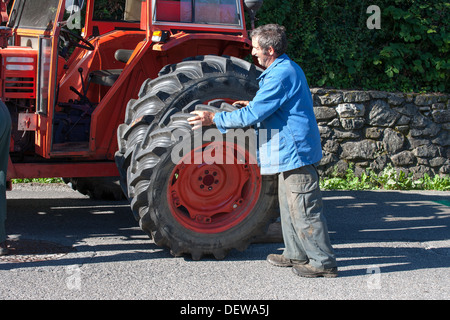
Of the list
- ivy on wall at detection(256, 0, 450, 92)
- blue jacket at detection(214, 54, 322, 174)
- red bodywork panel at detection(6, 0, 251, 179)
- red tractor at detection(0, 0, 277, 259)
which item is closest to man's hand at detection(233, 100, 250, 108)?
red tractor at detection(0, 0, 277, 259)

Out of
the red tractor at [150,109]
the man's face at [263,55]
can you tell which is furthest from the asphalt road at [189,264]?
the man's face at [263,55]

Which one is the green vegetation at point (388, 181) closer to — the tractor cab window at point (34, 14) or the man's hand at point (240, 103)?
the man's hand at point (240, 103)

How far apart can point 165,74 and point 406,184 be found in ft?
17.0

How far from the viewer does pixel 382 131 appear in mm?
8820

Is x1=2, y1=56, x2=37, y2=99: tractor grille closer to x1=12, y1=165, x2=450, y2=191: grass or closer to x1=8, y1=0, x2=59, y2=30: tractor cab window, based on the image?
x1=8, y1=0, x2=59, y2=30: tractor cab window

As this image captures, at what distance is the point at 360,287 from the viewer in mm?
→ 3963

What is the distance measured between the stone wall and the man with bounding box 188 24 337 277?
4580mm

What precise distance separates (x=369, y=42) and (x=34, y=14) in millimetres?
5945

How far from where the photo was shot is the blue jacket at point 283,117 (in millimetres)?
4039

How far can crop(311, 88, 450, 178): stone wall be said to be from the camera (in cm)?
870

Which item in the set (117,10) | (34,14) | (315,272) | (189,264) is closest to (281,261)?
(315,272)

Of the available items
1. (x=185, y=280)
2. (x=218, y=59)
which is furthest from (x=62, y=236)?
(x=218, y=59)

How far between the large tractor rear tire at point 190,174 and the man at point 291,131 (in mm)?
351

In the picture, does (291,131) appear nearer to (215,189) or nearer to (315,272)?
(215,189)
